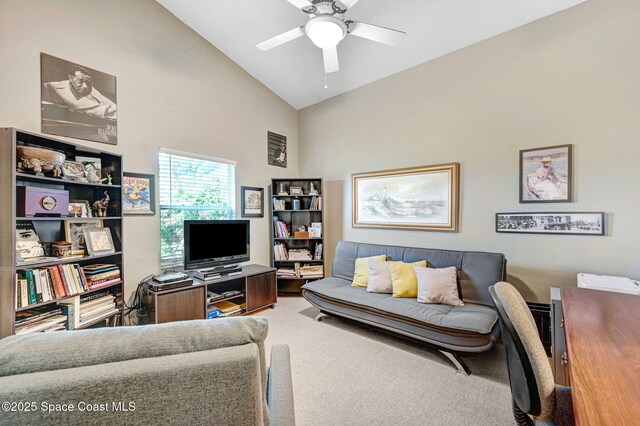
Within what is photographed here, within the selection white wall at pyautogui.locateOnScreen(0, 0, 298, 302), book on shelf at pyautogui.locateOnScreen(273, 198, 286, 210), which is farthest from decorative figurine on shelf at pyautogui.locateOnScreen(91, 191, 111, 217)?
book on shelf at pyautogui.locateOnScreen(273, 198, 286, 210)

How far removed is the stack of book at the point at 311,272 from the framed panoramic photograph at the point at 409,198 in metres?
0.88

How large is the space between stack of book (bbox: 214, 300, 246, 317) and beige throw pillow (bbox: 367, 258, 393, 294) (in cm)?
160

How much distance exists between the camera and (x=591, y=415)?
0.73m

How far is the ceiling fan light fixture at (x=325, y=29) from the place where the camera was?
199 centimetres

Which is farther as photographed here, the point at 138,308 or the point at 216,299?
the point at 216,299

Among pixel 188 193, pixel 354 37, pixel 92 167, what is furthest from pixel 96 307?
pixel 354 37

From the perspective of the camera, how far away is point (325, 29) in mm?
2041

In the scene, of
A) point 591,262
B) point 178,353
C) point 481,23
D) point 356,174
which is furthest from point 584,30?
point 178,353

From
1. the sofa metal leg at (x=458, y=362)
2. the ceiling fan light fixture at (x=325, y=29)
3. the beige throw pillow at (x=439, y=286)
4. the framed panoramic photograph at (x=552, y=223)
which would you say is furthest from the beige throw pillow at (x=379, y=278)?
the ceiling fan light fixture at (x=325, y=29)

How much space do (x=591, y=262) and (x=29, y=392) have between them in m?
3.54

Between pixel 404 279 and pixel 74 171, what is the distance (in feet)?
10.5

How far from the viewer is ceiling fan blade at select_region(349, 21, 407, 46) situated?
212cm

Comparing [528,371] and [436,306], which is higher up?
[528,371]

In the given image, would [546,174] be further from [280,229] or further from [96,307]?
[96,307]
